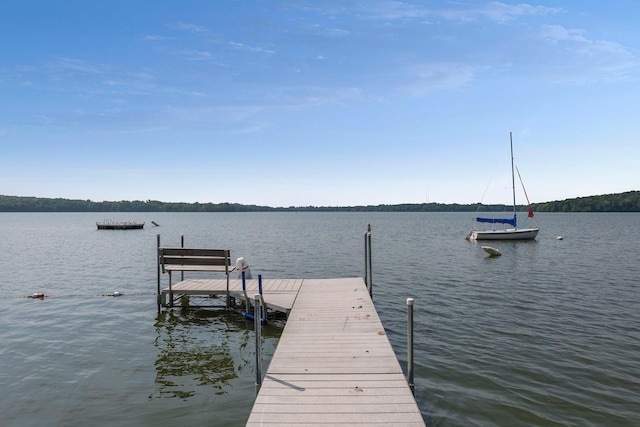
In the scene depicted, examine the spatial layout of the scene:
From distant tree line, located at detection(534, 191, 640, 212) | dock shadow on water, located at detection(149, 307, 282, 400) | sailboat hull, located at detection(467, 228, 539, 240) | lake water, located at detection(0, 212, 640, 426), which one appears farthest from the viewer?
distant tree line, located at detection(534, 191, 640, 212)

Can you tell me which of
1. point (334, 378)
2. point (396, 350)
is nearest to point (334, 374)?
point (334, 378)

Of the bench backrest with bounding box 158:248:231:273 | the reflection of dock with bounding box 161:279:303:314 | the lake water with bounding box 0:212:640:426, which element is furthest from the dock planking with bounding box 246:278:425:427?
the bench backrest with bounding box 158:248:231:273

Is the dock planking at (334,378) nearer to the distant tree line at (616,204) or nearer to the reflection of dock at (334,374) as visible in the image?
the reflection of dock at (334,374)

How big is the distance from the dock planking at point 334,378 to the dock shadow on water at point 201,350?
1686 mm

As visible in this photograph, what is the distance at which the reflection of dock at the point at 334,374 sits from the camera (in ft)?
18.9

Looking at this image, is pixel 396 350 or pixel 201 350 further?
pixel 396 350

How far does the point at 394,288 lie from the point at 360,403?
1456 centimetres

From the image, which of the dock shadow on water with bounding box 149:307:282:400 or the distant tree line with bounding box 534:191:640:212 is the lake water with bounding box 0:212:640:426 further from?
the distant tree line with bounding box 534:191:640:212

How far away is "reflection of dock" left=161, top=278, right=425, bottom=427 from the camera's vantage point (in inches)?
227

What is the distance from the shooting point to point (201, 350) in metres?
11.2

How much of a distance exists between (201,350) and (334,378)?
551cm

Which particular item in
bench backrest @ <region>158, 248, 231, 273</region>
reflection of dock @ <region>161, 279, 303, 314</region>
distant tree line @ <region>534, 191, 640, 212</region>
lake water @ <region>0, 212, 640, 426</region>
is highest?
distant tree line @ <region>534, 191, 640, 212</region>

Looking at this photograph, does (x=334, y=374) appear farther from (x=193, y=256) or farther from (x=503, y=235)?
(x=503, y=235)

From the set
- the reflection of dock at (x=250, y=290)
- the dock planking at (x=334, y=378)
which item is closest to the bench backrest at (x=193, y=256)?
the reflection of dock at (x=250, y=290)
